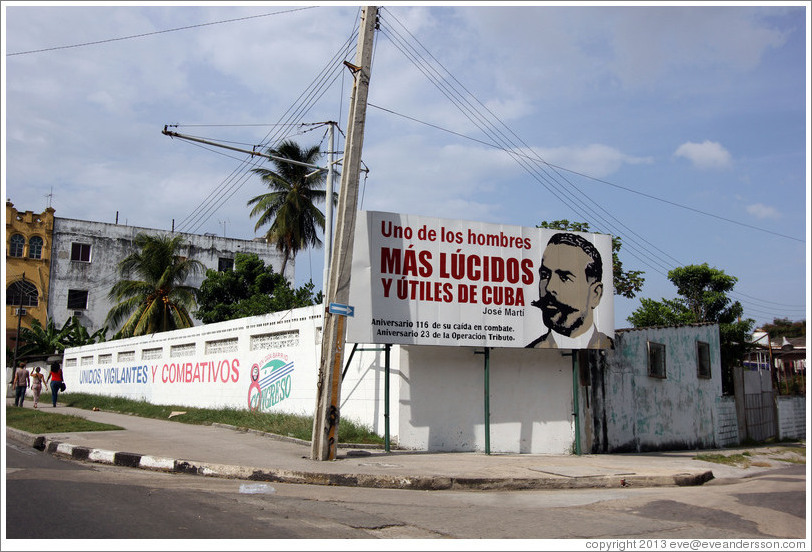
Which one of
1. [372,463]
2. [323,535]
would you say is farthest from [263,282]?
[323,535]

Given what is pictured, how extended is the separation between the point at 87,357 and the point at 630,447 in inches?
913

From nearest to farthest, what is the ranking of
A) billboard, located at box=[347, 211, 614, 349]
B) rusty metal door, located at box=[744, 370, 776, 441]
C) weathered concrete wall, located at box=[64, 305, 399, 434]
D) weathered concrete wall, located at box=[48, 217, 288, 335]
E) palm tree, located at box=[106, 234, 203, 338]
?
billboard, located at box=[347, 211, 614, 349] → weathered concrete wall, located at box=[64, 305, 399, 434] → rusty metal door, located at box=[744, 370, 776, 441] → palm tree, located at box=[106, 234, 203, 338] → weathered concrete wall, located at box=[48, 217, 288, 335]

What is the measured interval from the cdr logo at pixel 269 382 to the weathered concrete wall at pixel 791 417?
18.2 metres

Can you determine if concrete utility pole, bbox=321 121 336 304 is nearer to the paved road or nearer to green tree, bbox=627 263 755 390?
the paved road

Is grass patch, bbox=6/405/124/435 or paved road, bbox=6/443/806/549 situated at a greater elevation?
grass patch, bbox=6/405/124/435

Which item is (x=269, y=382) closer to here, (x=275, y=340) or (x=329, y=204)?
(x=275, y=340)

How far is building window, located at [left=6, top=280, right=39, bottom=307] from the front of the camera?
128ft

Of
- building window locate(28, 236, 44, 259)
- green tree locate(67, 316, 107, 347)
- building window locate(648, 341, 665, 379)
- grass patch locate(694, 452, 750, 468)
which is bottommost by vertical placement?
grass patch locate(694, 452, 750, 468)

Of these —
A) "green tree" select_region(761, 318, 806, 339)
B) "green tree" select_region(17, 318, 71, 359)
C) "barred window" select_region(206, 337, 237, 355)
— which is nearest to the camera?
"barred window" select_region(206, 337, 237, 355)

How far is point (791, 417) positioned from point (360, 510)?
2334 cm

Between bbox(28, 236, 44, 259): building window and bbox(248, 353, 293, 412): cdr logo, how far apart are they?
2893 centimetres

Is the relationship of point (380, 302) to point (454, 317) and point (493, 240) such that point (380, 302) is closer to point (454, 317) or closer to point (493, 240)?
point (454, 317)

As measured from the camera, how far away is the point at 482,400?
44.8ft

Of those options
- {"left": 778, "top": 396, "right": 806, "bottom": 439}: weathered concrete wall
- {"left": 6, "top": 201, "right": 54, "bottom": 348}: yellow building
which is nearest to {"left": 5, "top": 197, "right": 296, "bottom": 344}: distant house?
{"left": 6, "top": 201, "right": 54, "bottom": 348}: yellow building
